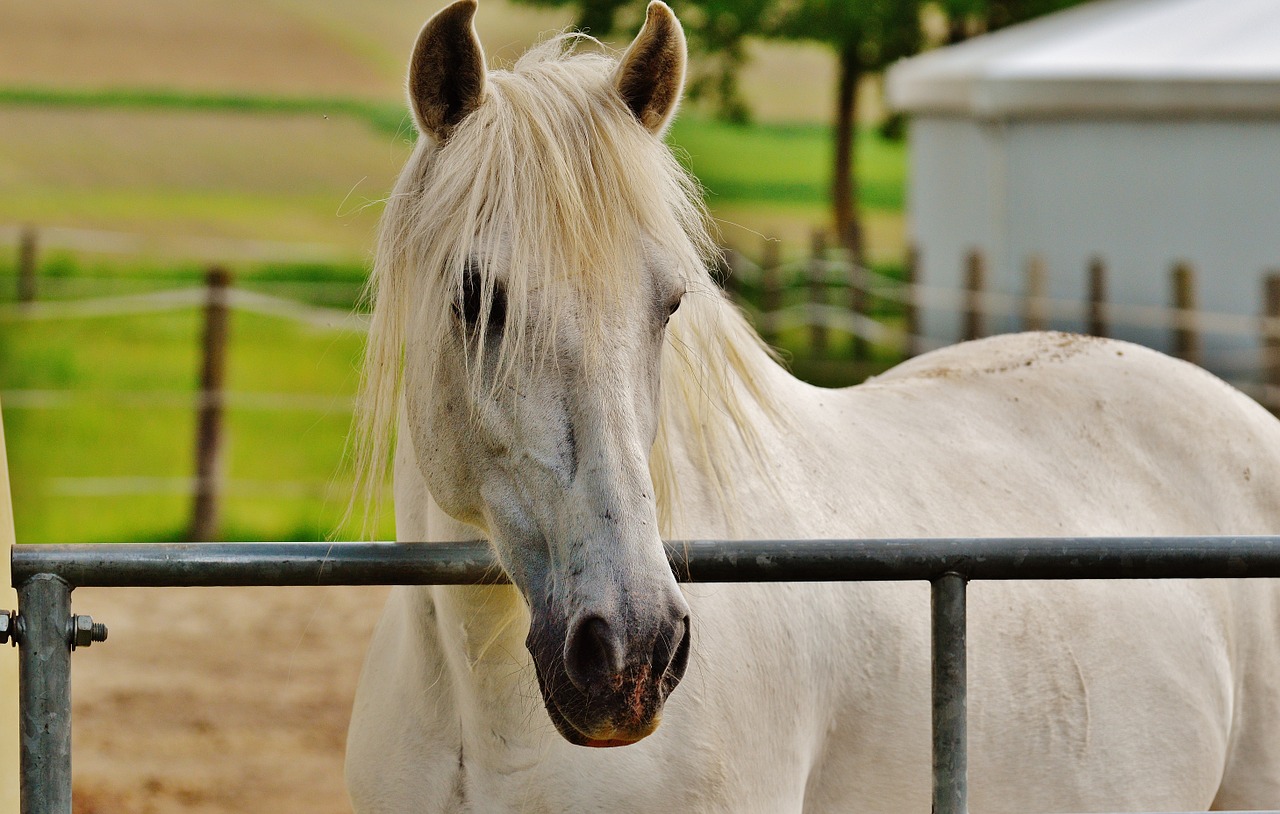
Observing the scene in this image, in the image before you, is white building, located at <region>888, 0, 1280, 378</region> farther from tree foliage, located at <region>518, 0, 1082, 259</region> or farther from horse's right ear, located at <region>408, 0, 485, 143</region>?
horse's right ear, located at <region>408, 0, 485, 143</region>

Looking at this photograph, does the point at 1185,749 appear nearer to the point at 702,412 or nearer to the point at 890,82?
the point at 702,412

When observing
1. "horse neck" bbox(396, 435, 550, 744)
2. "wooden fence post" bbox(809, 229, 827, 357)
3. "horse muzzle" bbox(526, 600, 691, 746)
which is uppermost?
"horse muzzle" bbox(526, 600, 691, 746)

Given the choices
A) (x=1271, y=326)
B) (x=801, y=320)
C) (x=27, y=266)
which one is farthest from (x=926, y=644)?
(x=27, y=266)

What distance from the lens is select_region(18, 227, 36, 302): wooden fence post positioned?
50.0ft

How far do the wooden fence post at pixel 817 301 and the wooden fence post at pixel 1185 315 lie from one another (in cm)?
443

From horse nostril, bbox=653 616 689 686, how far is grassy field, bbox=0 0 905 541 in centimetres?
1029

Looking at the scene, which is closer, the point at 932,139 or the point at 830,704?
the point at 830,704

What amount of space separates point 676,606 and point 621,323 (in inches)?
15.2

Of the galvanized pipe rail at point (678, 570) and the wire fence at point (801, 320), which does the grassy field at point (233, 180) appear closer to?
the wire fence at point (801, 320)

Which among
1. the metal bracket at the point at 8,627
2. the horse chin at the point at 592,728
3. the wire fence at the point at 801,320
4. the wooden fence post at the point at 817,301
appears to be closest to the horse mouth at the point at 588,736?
the horse chin at the point at 592,728

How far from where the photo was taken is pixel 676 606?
60.6 inches

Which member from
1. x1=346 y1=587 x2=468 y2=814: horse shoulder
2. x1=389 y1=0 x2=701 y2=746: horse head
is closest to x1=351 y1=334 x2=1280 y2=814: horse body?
x1=346 y1=587 x2=468 y2=814: horse shoulder

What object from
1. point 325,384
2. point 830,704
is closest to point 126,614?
point 830,704

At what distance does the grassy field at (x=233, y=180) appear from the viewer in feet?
43.4
